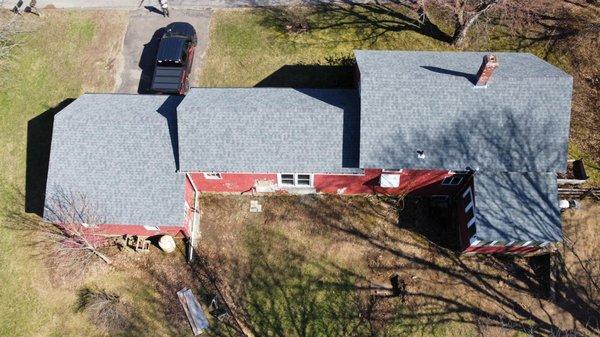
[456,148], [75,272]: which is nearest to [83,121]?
[75,272]

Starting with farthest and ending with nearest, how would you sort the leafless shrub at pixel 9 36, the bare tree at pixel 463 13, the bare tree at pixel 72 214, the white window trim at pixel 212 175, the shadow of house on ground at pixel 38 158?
the leafless shrub at pixel 9 36
the bare tree at pixel 463 13
the shadow of house on ground at pixel 38 158
the white window trim at pixel 212 175
the bare tree at pixel 72 214

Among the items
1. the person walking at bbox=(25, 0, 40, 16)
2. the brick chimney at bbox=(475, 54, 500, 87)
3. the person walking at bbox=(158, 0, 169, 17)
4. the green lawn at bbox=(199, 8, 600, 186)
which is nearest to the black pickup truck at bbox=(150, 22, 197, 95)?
the green lawn at bbox=(199, 8, 600, 186)

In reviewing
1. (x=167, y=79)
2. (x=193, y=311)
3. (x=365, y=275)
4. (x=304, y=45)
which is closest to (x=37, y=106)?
(x=167, y=79)

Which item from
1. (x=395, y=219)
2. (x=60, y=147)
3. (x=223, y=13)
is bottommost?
(x=395, y=219)

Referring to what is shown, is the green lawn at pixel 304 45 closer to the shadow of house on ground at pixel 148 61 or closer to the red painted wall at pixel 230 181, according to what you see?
the shadow of house on ground at pixel 148 61

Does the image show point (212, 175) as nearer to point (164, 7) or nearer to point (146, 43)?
point (146, 43)

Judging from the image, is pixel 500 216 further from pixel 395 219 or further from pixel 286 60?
pixel 286 60

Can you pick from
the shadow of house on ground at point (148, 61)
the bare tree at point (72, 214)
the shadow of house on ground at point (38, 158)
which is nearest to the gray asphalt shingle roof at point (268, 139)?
the bare tree at point (72, 214)
